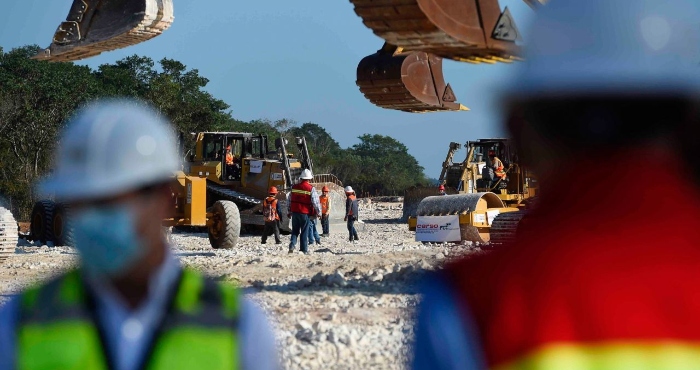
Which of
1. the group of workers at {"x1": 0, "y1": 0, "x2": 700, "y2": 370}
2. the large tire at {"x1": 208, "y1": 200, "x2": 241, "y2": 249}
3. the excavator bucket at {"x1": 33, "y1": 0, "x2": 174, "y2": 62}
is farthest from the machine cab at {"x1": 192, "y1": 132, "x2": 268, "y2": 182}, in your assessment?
the group of workers at {"x1": 0, "y1": 0, "x2": 700, "y2": 370}

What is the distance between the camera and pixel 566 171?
145 cm

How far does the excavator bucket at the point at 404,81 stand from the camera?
34.7 feet

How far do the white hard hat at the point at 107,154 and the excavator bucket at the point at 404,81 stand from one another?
8.73 m

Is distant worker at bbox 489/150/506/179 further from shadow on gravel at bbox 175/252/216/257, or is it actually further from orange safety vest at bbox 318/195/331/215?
shadow on gravel at bbox 175/252/216/257

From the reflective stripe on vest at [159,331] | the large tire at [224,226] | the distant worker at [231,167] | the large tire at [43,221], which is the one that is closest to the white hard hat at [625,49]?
the reflective stripe on vest at [159,331]

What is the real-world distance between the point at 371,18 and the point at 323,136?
89508mm

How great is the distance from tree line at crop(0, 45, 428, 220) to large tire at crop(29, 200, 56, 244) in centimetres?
219

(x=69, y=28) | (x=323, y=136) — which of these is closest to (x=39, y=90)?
(x=69, y=28)

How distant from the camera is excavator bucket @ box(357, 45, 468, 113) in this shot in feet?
34.7

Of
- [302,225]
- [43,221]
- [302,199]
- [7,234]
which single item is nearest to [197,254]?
[302,225]

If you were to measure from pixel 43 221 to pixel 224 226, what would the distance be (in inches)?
173

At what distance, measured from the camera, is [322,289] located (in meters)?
12.8

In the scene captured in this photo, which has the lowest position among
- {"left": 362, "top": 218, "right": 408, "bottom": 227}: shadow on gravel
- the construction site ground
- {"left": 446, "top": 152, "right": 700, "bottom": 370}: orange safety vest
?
the construction site ground

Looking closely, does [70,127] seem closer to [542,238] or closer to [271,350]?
[271,350]
